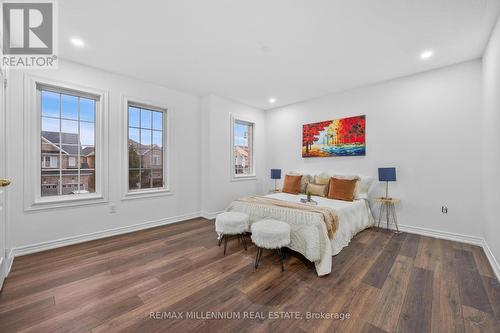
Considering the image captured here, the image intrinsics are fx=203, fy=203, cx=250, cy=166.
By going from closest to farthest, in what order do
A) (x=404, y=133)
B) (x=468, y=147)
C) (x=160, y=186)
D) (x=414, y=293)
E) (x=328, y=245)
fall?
(x=414, y=293) < (x=328, y=245) < (x=468, y=147) < (x=404, y=133) < (x=160, y=186)

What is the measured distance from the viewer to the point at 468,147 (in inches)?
120

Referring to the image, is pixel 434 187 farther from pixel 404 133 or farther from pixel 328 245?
pixel 328 245

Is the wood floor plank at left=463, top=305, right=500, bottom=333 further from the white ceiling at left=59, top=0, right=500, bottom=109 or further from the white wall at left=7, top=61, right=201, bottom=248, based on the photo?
the white wall at left=7, top=61, right=201, bottom=248

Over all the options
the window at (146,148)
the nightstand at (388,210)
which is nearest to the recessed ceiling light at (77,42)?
the window at (146,148)

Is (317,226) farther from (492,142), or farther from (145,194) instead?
(145,194)

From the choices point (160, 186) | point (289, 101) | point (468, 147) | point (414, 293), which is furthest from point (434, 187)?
point (160, 186)

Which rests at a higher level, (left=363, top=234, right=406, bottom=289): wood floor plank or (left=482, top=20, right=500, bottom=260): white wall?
(left=482, top=20, right=500, bottom=260): white wall

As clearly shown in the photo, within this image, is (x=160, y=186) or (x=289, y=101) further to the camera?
(x=289, y=101)

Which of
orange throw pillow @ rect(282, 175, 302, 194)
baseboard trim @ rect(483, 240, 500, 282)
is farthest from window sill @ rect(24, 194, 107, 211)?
baseboard trim @ rect(483, 240, 500, 282)

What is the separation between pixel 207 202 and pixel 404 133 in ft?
13.1

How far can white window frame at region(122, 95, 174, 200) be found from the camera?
3517 millimetres

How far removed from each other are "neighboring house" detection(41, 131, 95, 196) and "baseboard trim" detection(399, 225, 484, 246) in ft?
17.6

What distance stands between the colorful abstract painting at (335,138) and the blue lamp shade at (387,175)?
0.61 m

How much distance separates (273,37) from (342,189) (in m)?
2.68
